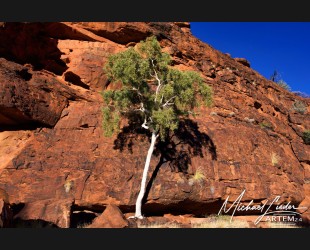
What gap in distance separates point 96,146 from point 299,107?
976 inches

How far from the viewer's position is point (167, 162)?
16.7 meters

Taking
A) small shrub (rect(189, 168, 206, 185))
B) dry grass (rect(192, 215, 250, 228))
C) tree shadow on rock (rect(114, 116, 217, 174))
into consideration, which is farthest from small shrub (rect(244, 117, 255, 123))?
dry grass (rect(192, 215, 250, 228))

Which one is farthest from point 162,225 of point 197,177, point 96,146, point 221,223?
point 96,146

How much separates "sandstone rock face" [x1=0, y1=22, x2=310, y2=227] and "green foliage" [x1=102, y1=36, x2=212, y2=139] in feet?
4.16

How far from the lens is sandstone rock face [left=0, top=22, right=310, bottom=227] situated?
14.7m

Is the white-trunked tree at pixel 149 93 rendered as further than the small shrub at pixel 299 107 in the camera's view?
No

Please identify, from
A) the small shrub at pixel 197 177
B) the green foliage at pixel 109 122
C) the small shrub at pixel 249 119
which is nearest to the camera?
the green foliage at pixel 109 122

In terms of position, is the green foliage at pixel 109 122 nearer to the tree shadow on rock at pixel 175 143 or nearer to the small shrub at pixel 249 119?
the tree shadow on rock at pixel 175 143

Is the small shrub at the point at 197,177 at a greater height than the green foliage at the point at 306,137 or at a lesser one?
lesser

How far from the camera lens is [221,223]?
15188mm

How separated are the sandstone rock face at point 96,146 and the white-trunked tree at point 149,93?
125cm

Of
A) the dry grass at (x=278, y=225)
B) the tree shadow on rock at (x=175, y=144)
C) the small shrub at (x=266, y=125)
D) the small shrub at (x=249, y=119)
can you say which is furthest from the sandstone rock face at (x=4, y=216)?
the small shrub at (x=266, y=125)

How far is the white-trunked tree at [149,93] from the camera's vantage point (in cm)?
1625

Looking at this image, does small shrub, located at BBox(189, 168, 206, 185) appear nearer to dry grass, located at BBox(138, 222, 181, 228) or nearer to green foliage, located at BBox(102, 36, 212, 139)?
dry grass, located at BBox(138, 222, 181, 228)
